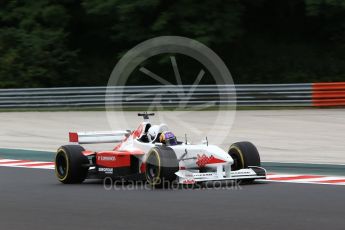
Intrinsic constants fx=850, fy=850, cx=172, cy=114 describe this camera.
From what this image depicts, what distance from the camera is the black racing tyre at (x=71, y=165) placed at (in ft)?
40.6

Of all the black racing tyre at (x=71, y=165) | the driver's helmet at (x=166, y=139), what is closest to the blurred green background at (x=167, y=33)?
the black racing tyre at (x=71, y=165)

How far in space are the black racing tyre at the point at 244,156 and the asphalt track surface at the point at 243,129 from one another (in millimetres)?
3080

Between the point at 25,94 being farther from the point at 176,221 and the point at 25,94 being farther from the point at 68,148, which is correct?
the point at 176,221

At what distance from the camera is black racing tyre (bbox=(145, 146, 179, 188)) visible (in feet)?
36.3

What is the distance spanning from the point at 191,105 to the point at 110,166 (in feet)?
45.2

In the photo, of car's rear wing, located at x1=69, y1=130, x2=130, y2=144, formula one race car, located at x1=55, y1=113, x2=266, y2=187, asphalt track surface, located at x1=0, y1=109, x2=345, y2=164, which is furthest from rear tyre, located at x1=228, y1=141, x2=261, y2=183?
asphalt track surface, located at x1=0, y1=109, x2=345, y2=164

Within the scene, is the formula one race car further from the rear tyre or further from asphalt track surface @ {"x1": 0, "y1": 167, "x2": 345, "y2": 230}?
asphalt track surface @ {"x1": 0, "y1": 167, "x2": 345, "y2": 230}

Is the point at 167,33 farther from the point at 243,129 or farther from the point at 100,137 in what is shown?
the point at 100,137

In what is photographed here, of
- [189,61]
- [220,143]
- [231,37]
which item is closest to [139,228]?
[220,143]

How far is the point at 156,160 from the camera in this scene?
1114 cm

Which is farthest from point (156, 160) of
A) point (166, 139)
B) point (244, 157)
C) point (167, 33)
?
point (167, 33)

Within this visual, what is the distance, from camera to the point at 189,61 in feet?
104

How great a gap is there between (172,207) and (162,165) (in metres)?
1.41

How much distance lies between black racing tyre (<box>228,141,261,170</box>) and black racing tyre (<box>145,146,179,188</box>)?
1114mm
